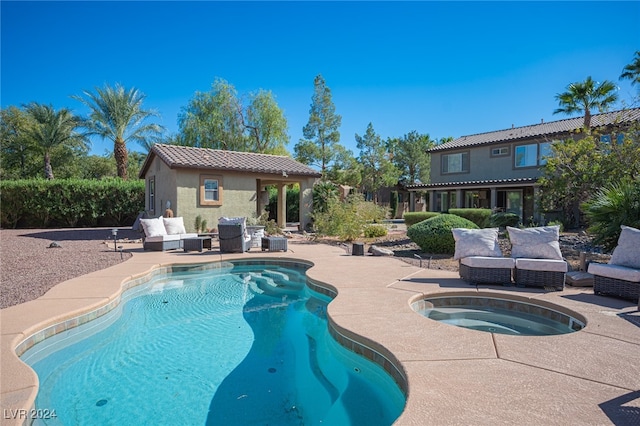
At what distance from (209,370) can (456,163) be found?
2501 cm

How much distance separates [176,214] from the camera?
48.3 ft

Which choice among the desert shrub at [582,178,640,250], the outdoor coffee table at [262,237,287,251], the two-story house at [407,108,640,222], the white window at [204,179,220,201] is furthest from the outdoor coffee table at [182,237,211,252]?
the two-story house at [407,108,640,222]

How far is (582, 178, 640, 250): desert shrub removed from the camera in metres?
7.69

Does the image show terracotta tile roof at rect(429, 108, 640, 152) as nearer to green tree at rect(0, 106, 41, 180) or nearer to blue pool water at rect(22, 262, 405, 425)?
blue pool water at rect(22, 262, 405, 425)

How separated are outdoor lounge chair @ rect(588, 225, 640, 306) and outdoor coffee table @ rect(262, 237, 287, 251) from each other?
26.4 ft

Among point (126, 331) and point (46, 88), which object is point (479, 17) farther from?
point (46, 88)

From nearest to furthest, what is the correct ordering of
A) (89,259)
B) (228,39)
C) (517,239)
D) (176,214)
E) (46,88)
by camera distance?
(517,239)
(89,259)
(176,214)
(228,39)
(46,88)

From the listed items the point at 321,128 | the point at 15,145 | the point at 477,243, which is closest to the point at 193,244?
the point at 477,243

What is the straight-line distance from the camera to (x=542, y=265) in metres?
6.53

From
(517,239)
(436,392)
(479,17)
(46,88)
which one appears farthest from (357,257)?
(46,88)

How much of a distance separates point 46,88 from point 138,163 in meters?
23.4

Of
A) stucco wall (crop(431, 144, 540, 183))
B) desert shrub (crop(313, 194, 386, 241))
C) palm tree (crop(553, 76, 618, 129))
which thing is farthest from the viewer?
stucco wall (crop(431, 144, 540, 183))

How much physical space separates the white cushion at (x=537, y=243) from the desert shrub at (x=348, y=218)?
744 cm

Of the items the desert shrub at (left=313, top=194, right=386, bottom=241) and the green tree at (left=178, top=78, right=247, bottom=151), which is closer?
the desert shrub at (left=313, top=194, right=386, bottom=241)
